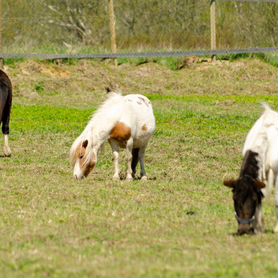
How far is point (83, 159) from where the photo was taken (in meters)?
15.5

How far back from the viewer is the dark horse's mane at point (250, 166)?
10578mm

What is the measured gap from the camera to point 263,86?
32500 mm

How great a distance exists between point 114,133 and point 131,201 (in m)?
2.71

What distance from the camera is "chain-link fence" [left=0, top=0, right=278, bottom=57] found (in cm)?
3725

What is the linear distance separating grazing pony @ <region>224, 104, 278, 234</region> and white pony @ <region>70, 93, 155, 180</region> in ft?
14.5

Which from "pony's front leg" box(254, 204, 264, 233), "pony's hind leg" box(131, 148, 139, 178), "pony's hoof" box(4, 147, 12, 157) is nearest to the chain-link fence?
"pony's hoof" box(4, 147, 12, 157)

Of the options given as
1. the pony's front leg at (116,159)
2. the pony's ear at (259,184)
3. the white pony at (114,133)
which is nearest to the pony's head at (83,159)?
the white pony at (114,133)

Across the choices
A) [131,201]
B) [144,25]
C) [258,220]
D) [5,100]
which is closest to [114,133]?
[131,201]

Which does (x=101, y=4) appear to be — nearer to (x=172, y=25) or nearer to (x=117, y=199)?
(x=172, y=25)

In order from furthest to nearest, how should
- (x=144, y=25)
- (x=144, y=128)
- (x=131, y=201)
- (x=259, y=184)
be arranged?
(x=144, y=25) → (x=144, y=128) → (x=131, y=201) → (x=259, y=184)

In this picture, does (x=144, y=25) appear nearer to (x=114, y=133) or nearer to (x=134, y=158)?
(x=134, y=158)

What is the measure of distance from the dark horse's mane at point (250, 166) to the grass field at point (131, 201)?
645 mm

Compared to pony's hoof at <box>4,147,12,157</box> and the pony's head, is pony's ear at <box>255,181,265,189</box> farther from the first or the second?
pony's hoof at <box>4,147,12,157</box>

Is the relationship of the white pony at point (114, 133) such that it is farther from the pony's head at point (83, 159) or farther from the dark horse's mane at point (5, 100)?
the dark horse's mane at point (5, 100)
